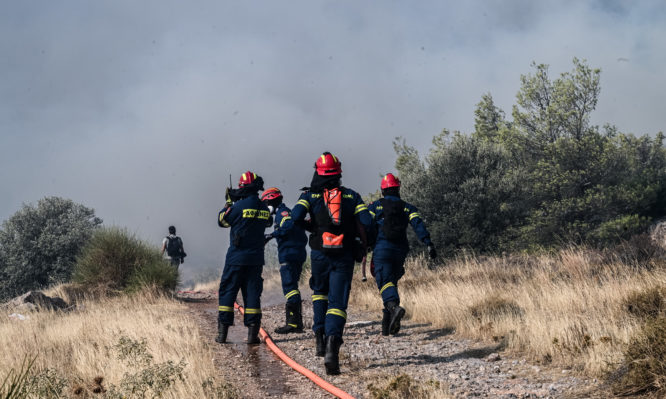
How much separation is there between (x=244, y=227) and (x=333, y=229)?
7.22ft

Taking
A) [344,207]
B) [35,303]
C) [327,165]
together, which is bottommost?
[35,303]

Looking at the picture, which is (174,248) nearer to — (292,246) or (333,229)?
(292,246)

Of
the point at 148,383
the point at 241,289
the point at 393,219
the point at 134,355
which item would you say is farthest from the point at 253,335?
the point at 148,383

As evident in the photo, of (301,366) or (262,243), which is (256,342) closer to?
(262,243)

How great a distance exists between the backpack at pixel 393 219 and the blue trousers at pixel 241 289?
75.6 inches

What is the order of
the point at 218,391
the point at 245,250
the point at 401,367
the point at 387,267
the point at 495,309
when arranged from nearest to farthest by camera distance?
the point at 218,391
the point at 401,367
the point at 387,267
the point at 245,250
the point at 495,309

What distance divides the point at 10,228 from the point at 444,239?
20.8m

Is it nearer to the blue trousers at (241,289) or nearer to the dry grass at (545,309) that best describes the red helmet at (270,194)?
the blue trousers at (241,289)

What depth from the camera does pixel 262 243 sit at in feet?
27.0

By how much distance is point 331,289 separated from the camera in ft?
20.4

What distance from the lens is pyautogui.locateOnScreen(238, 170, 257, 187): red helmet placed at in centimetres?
807

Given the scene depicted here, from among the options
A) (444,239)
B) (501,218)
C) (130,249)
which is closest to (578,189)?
(501,218)

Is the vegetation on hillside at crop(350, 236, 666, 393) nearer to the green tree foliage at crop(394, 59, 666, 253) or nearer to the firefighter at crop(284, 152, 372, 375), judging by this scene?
the firefighter at crop(284, 152, 372, 375)

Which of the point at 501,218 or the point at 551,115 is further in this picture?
the point at 551,115
